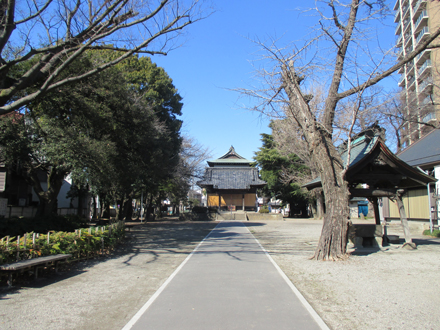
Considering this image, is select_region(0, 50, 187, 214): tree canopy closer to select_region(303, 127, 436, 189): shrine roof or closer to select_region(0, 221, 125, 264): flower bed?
select_region(0, 221, 125, 264): flower bed

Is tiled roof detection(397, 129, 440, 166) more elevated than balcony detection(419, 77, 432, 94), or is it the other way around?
balcony detection(419, 77, 432, 94)

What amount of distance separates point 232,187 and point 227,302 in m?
40.4

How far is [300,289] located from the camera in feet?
22.0

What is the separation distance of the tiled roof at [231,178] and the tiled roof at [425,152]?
76.2 feet

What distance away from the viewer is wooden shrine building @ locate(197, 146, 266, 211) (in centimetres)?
4594

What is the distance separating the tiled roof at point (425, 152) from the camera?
19672 mm

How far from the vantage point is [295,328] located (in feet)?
14.5

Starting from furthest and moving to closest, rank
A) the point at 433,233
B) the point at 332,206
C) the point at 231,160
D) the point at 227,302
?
the point at 231,160
the point at 433,233
the point at 332,206
the point at 227,302

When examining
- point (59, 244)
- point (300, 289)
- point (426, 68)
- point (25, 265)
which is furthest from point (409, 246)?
point (426, 68)

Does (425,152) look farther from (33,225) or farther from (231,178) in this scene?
(231,178)

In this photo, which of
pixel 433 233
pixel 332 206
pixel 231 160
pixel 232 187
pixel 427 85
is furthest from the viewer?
pixel 231 160

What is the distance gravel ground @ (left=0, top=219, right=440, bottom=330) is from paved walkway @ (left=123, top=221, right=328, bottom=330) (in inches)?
11.5

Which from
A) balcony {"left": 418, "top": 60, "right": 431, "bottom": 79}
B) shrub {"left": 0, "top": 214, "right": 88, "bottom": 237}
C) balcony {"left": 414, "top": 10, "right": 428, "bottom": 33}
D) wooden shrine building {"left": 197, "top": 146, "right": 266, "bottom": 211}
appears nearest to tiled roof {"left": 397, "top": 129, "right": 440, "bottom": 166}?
balcony {"left": 418, "top": 60, "right": 431, "bottom": 79}

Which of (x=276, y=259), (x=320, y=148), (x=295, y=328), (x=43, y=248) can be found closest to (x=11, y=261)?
(x=43, y=248)
